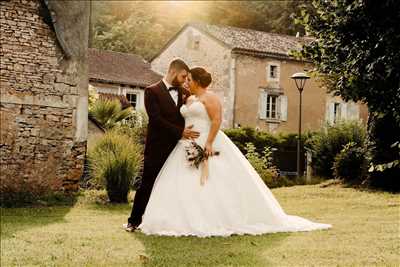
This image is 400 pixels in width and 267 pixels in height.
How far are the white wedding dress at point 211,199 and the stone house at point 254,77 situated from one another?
891 inches

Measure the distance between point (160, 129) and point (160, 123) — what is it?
Answer: 0.08 meters

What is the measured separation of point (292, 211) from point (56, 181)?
510cm

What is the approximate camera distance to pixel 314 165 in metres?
19.8

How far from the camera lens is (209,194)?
26.6ft

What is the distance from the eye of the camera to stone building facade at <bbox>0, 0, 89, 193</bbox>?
1302 centimetres

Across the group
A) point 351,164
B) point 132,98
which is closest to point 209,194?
point 351,164

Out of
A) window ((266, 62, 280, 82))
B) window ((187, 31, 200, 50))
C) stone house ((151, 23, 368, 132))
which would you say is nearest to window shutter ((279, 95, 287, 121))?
stone house ((151, 23, 368, 132))

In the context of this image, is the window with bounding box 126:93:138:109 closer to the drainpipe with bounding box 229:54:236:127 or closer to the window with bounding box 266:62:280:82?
the drainpipe with bounding box 229:54:236:127

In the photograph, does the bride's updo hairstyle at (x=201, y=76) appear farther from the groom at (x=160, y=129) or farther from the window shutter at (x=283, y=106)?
the window shutter at (x=283, y=106)

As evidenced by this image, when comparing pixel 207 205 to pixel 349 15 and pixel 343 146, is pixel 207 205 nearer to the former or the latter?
pixel 349 15

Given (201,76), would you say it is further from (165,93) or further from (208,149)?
(208,149)

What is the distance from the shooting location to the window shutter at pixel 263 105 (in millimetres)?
32406

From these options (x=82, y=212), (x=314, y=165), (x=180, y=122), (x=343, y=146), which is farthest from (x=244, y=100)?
(x=180, y=122)

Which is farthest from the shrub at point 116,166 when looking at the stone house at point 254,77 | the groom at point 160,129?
the stone house at point 254,77
